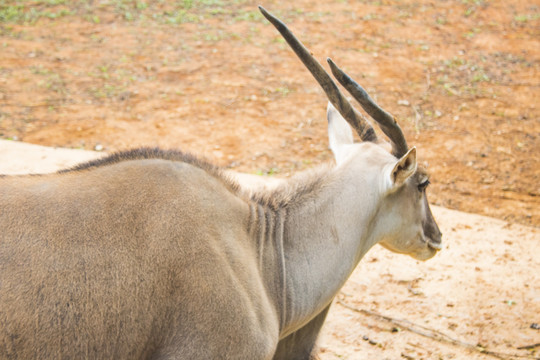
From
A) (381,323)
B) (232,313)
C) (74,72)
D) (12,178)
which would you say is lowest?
(74,72)

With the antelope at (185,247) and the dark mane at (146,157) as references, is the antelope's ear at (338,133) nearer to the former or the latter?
the antelope at (185,247)

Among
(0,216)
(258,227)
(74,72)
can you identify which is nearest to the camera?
(0,216)

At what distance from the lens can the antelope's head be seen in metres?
3.73

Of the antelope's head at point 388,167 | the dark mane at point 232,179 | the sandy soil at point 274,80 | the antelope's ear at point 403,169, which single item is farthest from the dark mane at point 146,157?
the sandy soil at point 274,80

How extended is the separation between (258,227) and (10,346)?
147cm

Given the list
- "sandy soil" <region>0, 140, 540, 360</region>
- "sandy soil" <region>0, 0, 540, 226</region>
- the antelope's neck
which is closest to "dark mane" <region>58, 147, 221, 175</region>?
the antelope's neck

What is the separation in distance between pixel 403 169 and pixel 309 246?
737mm

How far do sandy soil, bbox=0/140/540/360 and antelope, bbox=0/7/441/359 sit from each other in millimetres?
1094

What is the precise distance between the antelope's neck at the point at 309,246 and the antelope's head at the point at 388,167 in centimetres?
19

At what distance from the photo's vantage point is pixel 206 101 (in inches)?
387

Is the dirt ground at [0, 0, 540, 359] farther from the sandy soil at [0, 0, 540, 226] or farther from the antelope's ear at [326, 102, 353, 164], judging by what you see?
the antelope's ear at [326, 102, 353, 164]

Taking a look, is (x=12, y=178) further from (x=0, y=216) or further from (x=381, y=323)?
(x=381, y=323)

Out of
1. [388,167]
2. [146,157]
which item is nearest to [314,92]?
[388,167]

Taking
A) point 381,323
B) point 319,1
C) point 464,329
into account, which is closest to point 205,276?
point 381,323
